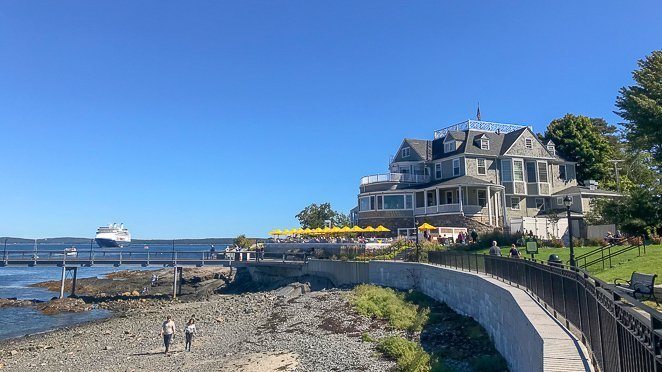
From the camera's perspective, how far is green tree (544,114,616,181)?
53.0 m

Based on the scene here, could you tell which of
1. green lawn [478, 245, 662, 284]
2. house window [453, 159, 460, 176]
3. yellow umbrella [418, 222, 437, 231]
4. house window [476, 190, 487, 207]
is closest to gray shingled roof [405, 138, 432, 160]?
house window [453, 159, 460, 176]

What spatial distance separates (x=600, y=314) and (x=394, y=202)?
134 ft

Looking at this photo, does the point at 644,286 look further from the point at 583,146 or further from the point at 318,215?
the point at 318,215

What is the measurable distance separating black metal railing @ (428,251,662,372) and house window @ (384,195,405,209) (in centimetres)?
3272

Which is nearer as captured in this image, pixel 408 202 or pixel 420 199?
pixel 408 202

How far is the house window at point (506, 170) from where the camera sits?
149 ft

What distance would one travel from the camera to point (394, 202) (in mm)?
46250

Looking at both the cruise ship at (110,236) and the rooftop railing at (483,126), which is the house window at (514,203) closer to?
the rooftop railing at (483,126)

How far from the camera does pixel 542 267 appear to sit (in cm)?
1008

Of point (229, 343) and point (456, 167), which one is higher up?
point (456, 167)

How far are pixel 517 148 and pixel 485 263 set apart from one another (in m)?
32.1

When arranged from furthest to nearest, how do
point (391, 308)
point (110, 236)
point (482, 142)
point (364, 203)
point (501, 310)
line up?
point (110, 236)
point (364, 203)
point (482, 142)
point (391, 308)
point (501, 310)

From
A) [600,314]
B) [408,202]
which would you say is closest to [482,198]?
[408,202]

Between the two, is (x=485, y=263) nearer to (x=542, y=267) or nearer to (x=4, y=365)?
(x=542, y=267)
